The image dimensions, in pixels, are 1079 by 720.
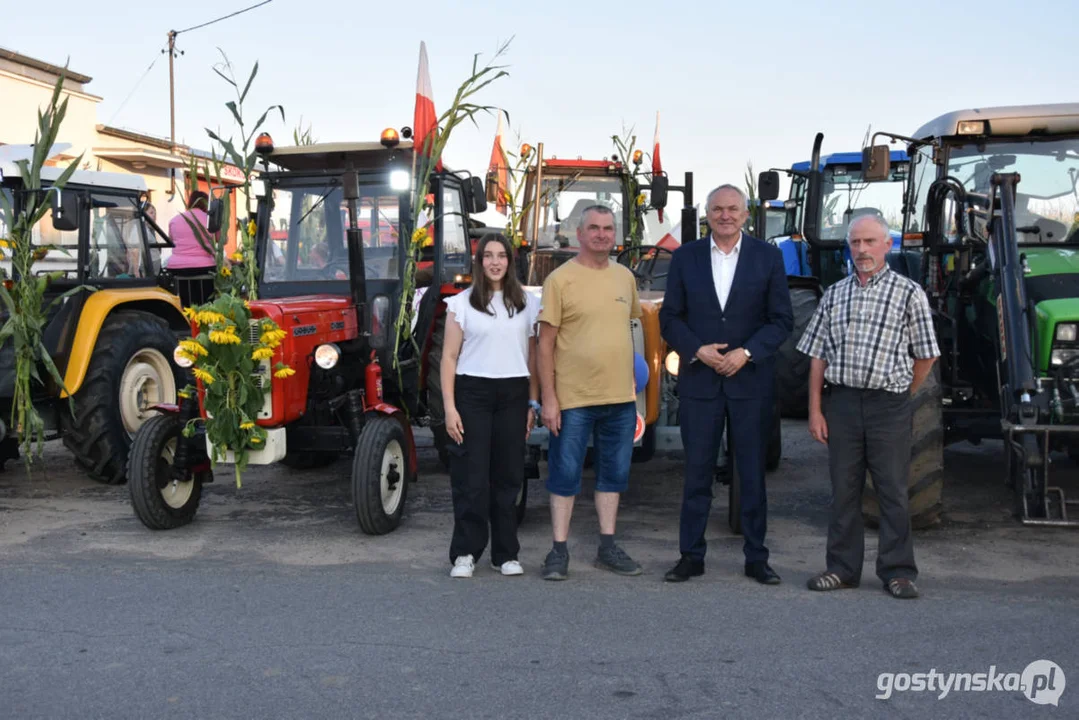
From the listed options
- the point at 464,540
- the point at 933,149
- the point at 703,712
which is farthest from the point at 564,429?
the point at 933,149

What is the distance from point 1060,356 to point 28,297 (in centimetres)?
613

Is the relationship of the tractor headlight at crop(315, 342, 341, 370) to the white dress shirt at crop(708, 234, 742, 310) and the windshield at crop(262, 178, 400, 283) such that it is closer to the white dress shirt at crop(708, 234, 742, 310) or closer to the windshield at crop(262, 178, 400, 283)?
the windshield at crop(262, 178, 400, 283)

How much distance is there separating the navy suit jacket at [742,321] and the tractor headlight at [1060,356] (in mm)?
1619

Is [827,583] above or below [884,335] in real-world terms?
below

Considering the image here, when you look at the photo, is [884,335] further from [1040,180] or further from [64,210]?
[64,210]

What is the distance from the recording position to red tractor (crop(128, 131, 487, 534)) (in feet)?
20.7

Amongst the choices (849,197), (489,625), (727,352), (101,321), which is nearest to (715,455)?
(727,352)

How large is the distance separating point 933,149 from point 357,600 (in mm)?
4717

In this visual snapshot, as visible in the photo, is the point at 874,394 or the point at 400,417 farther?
the point at 400,417

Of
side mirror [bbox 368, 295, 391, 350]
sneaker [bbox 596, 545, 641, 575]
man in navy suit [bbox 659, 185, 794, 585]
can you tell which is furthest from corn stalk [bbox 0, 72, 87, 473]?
man in navy suit [bbox 659, 185, 794, 585]

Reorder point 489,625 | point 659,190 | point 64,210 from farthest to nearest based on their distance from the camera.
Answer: point 659,190, point 64,210, point 489,625

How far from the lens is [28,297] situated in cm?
712

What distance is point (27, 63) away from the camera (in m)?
22.2

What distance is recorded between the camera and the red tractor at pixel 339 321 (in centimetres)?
632
